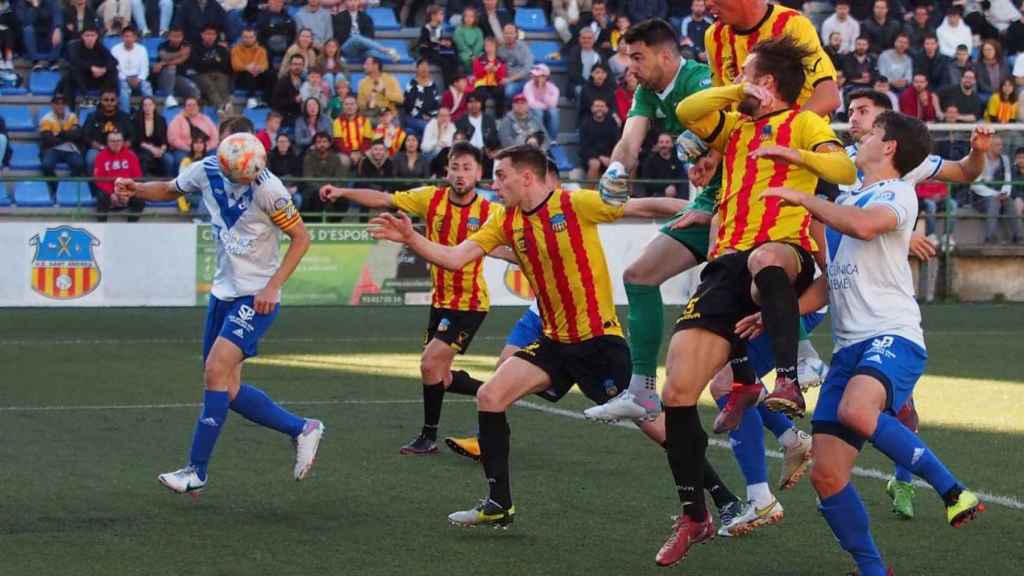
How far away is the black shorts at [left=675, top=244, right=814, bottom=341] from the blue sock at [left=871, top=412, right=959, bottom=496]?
71 cm

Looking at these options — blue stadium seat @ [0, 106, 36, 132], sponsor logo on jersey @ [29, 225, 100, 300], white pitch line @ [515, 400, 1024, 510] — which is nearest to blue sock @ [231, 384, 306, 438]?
white pitch line @ [515, 400, 1024, 510]

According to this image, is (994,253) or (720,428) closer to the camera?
(720,428)

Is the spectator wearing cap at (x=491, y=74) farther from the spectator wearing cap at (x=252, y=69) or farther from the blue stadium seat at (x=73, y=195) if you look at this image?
the blue stadium seat at (x=73, y=195)

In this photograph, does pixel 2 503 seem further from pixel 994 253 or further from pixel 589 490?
pixel 994 253

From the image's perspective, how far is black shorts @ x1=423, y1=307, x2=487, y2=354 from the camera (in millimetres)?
10852

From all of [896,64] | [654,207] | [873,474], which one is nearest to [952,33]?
[896,64]

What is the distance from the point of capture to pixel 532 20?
2523 centimetres

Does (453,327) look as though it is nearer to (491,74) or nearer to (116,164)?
(116,164)

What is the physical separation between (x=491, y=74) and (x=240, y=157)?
1481 centimetres

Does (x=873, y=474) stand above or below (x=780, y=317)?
below

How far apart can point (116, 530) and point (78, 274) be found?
1221 cm

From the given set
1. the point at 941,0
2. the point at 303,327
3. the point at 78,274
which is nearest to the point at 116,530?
the point at 303,327

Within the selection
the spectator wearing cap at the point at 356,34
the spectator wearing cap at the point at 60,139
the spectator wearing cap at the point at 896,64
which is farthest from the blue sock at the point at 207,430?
the spectator wearing cap at the point at 896,64

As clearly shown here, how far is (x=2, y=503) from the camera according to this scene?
8.19 metres
